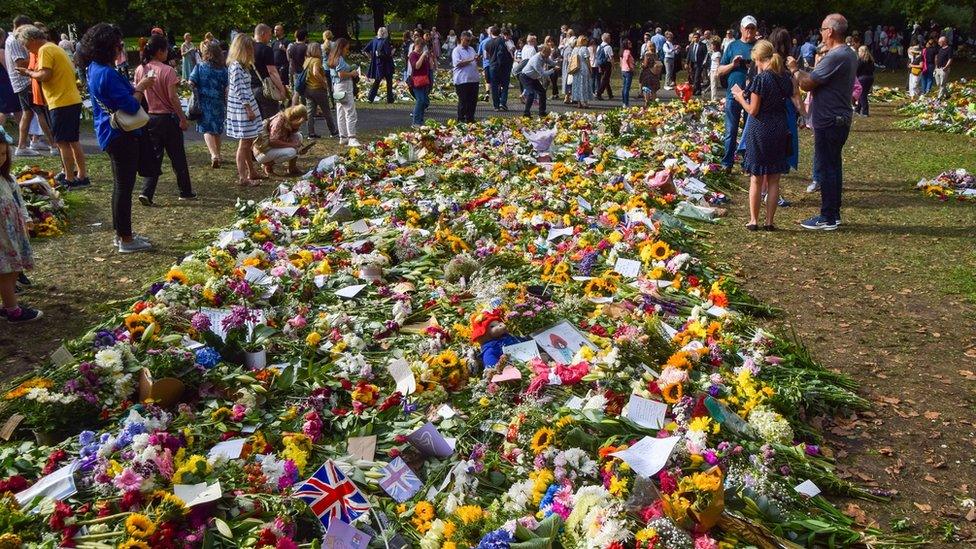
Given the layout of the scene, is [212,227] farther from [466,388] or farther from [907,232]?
[907,232]

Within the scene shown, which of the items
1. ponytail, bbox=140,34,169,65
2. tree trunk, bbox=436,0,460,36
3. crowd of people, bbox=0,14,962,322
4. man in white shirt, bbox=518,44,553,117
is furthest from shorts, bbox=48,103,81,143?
tree trunk, bbox=436,0,460,36

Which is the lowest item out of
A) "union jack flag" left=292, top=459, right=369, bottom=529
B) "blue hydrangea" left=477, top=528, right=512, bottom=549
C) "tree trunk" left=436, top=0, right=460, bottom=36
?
"blue hydrangea" left=477, top=528, right=512, bottom=549

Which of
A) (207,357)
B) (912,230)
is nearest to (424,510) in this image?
(207,357)

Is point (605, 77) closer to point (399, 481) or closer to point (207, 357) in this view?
point (207, 357)

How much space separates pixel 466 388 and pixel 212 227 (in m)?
4.89

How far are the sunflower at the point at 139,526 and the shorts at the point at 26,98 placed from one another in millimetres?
9704

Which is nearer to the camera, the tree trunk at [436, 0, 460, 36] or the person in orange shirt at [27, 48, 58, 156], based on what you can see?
the person in orange shirt at [27, 48, 58, 156]

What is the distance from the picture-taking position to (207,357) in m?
5.00

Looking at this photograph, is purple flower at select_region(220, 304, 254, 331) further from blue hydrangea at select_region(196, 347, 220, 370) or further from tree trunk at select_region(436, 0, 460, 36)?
tree trunk at select_region(436, 0, 460, 36)

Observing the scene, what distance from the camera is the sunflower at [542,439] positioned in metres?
4.19

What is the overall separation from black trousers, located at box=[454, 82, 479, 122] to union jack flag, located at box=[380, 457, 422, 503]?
492 inches

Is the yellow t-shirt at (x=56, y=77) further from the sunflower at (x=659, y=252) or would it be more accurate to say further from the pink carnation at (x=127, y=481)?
the pink carnation at (x=127, y=481)

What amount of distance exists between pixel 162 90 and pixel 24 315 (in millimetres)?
3835

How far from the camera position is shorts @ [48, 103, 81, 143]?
9648 millimetres
